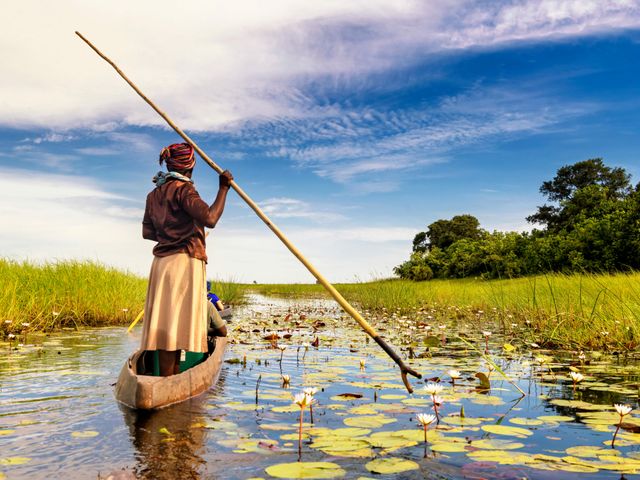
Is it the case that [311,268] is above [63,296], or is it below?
above

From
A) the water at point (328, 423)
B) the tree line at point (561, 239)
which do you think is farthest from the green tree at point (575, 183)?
the water at point (328, 423)

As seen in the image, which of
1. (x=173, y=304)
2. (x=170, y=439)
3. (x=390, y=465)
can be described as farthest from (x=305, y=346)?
(x=390, y=465)

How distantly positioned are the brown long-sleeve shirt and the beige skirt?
9 centimetres

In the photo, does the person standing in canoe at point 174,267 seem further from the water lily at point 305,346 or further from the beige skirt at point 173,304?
the water lily at point 305,346

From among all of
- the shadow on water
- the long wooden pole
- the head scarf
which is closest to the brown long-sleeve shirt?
the head scarf

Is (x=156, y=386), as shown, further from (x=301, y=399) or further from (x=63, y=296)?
(x=63, y=296)

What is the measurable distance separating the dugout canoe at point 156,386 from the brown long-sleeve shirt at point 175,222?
1267 mm

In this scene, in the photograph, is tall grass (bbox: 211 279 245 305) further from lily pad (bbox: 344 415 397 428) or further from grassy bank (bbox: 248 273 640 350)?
A: lily pad (bbox: 344 415 397 428)

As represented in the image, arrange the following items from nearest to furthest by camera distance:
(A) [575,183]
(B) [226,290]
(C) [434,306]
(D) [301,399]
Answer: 1. (D) [301,399]
2. (C) [434,306]
3. (B) [226,290]
4. (A) [575,183]

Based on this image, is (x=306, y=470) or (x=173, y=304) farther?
(x=173, y=304)

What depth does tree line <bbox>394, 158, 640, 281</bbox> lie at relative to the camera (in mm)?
29734

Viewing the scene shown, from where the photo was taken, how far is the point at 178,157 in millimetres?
5992

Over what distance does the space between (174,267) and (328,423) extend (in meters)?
2.33

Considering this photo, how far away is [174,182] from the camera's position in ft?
19.5
